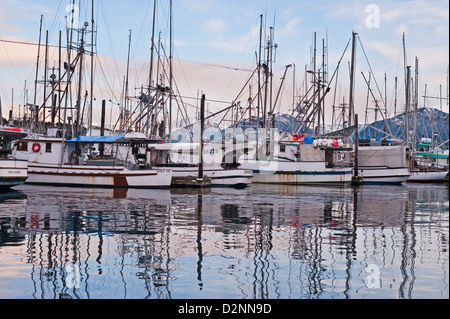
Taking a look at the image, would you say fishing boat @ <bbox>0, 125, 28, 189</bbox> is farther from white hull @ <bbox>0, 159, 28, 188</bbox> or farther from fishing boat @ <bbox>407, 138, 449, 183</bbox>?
fishing boat @ <bbox>407, 138, 449, 183</bbox>

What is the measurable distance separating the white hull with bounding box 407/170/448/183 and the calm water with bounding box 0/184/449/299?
38.2 metres

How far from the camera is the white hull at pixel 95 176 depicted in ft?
119

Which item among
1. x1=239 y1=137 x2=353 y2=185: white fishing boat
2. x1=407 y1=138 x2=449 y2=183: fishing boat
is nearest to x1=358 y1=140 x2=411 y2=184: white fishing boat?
x1=407 y1=138 x2=449 y2=183: fishing boat

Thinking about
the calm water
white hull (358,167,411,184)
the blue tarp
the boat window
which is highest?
the blue tarp

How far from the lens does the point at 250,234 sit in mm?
15250

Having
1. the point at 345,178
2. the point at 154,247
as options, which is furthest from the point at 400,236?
the point at 345,178

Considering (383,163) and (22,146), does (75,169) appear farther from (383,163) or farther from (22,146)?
(383,163)

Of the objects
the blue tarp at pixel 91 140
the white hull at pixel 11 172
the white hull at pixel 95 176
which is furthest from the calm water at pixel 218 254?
the blue tarp at pixel 91 140

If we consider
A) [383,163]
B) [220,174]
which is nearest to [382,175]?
[383,163]

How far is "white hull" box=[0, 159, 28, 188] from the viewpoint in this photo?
30.3m

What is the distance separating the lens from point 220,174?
41.1 m

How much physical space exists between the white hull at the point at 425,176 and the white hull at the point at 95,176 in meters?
32.8

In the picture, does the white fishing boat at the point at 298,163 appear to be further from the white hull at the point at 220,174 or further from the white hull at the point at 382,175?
the white hull at the point at 220,174

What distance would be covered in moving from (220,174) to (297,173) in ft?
31.8
